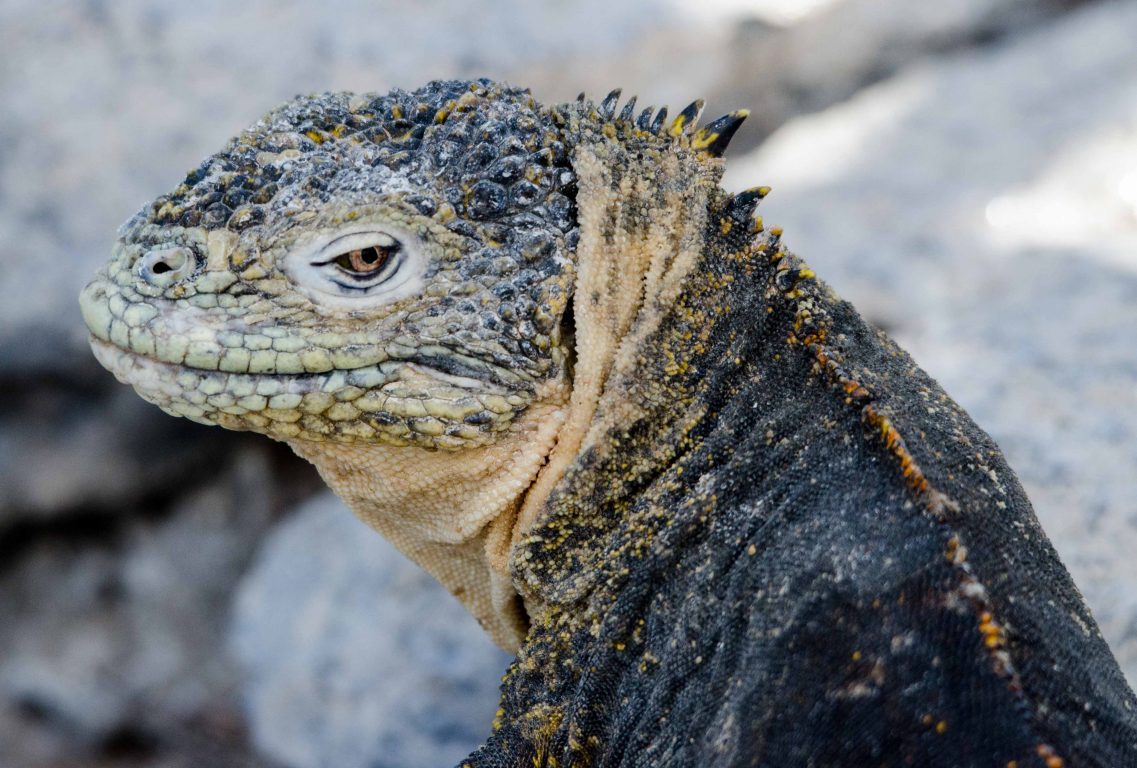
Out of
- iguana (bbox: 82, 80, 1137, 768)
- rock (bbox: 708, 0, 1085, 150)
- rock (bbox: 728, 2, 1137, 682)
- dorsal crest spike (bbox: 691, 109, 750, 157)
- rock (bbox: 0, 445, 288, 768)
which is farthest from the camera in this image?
rock (bbox: 708, 0, 1085, 150)

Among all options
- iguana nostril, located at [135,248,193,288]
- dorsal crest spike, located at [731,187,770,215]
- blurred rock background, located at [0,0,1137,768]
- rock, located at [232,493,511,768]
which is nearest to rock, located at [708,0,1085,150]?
blurred rock background, located at [0,0,1137,768]

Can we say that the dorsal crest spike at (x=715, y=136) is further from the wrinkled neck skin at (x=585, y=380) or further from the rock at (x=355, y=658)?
the rock at (x=355, y=658)

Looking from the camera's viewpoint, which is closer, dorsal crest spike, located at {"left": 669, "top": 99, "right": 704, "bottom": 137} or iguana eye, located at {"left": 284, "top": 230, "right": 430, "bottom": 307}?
iguana eye, located at {"left": 284, "top": 230, "right": 430, "bottom": 307}

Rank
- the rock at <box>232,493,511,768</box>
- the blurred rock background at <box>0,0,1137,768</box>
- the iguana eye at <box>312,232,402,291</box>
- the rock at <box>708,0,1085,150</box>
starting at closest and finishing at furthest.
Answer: the iguana eye at <box>312,232,402,291</box> < the rock at <box>232,493,511,768</box> < the blurred rock background at <box>0,0,1137,768</box> < the rock at <box>708,0,1085,150</box>

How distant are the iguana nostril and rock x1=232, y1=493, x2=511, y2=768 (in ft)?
7.41

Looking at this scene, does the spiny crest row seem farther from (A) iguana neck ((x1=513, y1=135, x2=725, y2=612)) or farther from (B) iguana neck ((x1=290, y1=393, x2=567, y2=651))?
(B) iguana neck ((x1=290, y1=393, x2=567, y2=651))

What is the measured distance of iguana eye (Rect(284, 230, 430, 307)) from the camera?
2.71 metres

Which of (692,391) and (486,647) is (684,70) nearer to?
(486,647)

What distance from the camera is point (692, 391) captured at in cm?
266

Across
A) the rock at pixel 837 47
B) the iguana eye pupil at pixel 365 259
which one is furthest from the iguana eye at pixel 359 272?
the rock at pixel 837 47

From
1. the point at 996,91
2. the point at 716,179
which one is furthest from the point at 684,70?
the point at 716,179

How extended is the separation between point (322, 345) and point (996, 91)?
5982 millimetres

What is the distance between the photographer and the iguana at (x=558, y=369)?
96.4 inches

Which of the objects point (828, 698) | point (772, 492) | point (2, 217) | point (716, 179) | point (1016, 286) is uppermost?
point (2, 217)
